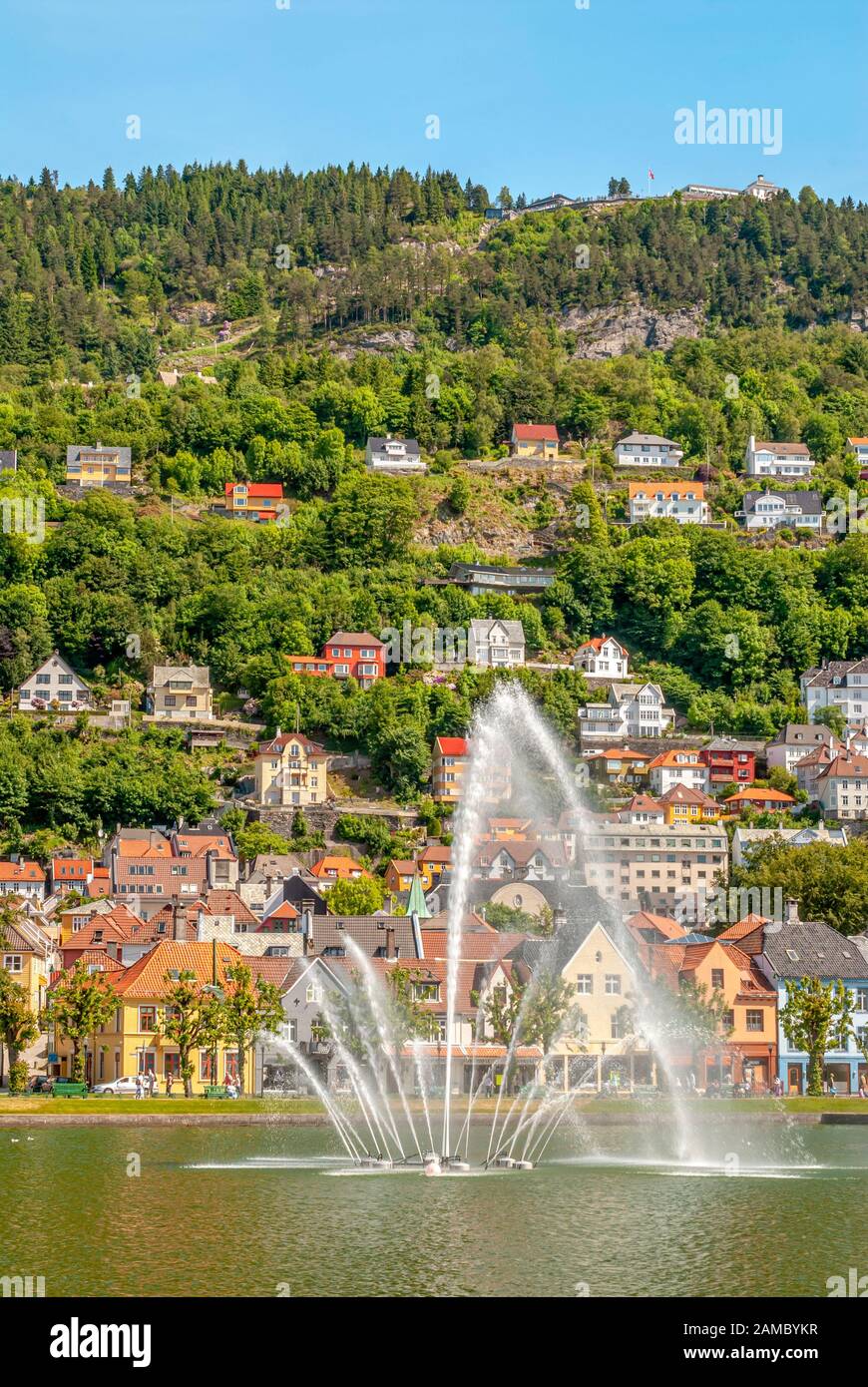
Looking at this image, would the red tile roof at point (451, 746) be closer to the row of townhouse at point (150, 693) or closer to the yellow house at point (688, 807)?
the yellow house at point (688, 807)

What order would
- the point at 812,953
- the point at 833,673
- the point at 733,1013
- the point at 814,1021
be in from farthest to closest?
1. the point at 833,673
2. the point at 812,953
3. the point at 733,1013
4. the point at 814,1021

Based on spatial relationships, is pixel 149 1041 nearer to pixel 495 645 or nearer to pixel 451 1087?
pixel 451 1087

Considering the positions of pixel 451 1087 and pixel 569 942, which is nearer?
pixel 451 1087

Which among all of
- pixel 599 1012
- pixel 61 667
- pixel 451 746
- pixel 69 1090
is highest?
pixel 61 667

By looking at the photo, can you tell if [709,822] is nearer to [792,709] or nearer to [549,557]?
[792,709]

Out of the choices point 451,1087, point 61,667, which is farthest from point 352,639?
point 451,1087
